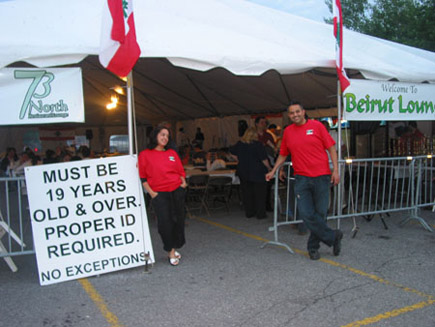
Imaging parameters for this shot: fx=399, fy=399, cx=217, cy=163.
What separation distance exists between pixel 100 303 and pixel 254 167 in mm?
4383

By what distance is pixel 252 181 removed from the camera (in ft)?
25.5

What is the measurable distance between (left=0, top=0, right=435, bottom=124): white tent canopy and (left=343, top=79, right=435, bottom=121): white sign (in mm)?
188

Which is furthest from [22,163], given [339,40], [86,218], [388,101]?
[388,101]

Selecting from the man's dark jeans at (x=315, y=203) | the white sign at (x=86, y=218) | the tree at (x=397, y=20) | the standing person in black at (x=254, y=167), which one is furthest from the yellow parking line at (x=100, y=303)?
the tree at (x=397, y=20)

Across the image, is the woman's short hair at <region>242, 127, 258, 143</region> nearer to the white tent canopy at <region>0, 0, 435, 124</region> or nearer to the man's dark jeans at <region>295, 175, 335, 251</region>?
the white tent canopy at <region>0, 0, 435, 124</region>

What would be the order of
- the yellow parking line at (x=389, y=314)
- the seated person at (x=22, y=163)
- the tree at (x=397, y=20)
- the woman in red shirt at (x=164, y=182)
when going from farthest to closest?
the tree at (x=397, y=20) → the seated person at (x=22, y=163) → the woman in red shirt at (x=164, y=182) → the yellow parking line at (x=389, y=314)

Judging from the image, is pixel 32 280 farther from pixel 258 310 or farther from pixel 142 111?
pixel 142 111

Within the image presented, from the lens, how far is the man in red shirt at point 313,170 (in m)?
5.03

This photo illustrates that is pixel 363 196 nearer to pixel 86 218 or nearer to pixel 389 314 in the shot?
pixel 389 314

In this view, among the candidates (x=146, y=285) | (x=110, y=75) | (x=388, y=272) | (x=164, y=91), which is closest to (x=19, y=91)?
(x=146, y=285)

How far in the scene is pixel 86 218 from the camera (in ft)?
15.6

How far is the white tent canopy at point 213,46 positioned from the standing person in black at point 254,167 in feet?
4.60

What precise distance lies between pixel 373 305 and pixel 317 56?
4128 millimetres

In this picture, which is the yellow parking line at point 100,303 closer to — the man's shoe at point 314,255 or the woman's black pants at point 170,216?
the woman's black pants at point 170,216
